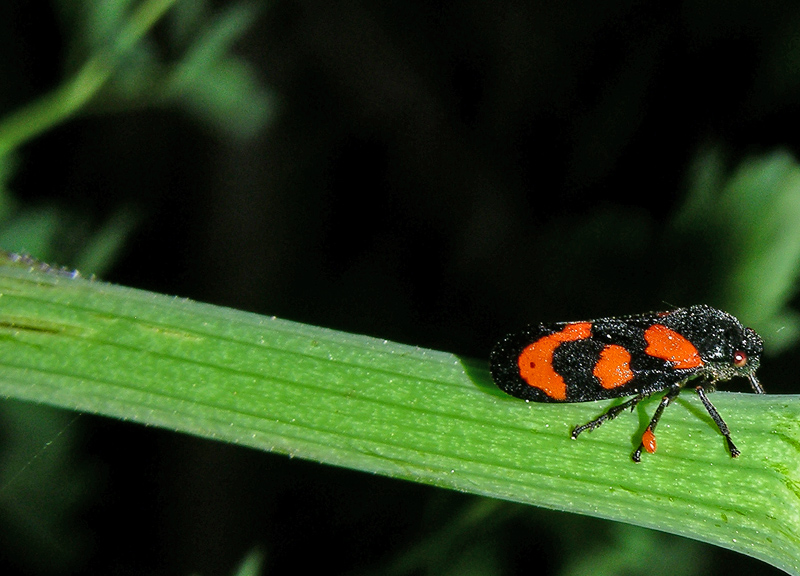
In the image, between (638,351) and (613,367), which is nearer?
(613,367)

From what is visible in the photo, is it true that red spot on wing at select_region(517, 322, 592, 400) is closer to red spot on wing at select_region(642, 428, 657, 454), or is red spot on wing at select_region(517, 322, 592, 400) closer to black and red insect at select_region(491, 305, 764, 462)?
black and red insect at select_region(491, 305, 764, 462)

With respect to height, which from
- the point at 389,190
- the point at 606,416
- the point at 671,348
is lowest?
the point at 389,190

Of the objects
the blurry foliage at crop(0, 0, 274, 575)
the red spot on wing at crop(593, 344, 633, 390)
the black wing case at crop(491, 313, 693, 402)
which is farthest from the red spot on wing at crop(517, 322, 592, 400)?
the blurry foliage at crop(0, 0, 274, 575)

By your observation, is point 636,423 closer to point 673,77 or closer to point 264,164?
point 673,77

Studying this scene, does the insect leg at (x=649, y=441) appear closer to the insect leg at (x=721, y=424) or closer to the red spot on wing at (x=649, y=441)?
the red spot on wing at (x=649, y=441)

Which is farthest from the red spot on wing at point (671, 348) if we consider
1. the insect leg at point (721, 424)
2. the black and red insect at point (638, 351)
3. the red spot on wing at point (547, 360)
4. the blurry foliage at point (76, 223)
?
the blurry foliage at point (76, 223)

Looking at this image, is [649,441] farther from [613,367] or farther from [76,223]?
[76,223]

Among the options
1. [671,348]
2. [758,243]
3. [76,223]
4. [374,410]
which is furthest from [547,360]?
[76,223]
